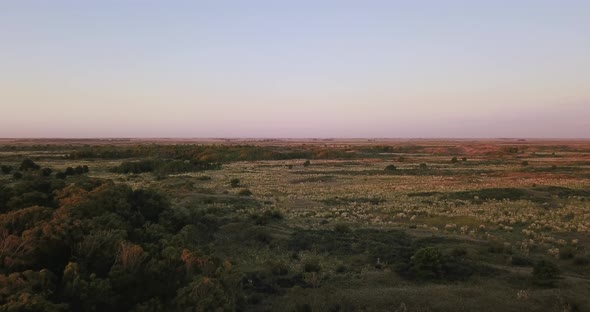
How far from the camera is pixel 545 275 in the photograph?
13.7m

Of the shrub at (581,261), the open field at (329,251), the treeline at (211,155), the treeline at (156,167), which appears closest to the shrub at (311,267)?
the open field at (329,251)

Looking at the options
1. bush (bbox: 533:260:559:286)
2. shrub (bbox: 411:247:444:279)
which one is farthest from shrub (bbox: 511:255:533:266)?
shrub (bbox: 411:247:444:279)

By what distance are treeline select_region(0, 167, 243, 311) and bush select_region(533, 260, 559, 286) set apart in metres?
8.78

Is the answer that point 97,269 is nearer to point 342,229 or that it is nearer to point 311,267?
point 311,267

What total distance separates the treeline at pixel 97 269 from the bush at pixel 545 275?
28.8 feet

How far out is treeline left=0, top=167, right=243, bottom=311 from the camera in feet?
29.1

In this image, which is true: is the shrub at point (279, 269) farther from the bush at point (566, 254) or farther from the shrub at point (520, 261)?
the bush at point (566, 254)

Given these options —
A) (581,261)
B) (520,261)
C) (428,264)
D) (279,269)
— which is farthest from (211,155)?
(581,261)

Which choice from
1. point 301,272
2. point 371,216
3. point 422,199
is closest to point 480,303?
point 301,272

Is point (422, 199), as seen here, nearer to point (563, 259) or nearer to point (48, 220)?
point (563, 259)

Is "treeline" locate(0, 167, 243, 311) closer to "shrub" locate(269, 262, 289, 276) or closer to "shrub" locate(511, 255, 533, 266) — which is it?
"shrub" locate(269, 262, 289, 276)

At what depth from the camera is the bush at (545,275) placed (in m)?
13.5

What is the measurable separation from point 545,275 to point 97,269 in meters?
12.3

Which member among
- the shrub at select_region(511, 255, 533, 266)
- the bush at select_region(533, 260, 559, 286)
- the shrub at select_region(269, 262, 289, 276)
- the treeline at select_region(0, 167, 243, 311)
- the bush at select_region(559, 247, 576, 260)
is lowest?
the shrub at select_region(269, 262, 289, 276)
